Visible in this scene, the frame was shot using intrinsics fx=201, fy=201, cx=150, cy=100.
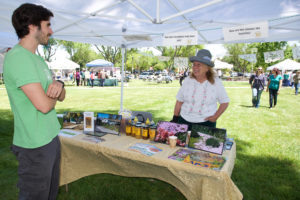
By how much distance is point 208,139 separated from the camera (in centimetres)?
200

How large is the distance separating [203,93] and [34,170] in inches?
77.7

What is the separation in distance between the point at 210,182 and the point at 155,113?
5704 millimetres

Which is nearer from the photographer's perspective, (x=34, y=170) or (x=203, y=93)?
(x=34, y=170)

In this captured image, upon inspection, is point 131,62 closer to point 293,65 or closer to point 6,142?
point 293,65

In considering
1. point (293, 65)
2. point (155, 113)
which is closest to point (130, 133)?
point (155, 113)

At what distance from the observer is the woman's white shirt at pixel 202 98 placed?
8.39 ft

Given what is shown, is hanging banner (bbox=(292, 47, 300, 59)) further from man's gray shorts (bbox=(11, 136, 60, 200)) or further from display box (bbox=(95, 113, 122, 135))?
man's gray shorts (bbox=(11, 136, 60, 200))

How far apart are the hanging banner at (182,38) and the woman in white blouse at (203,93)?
63 cm

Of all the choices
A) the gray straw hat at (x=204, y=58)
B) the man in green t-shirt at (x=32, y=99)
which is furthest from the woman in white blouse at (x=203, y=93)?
the man in green t-shirt at (x=32, y=99)

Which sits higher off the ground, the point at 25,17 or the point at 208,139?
the point at 25,17

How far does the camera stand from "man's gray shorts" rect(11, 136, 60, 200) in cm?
134

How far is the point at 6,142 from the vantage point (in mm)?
4363

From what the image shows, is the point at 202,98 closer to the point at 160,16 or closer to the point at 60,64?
the point at 160,16

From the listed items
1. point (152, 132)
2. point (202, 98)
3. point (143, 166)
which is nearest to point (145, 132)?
point (152, 132)
